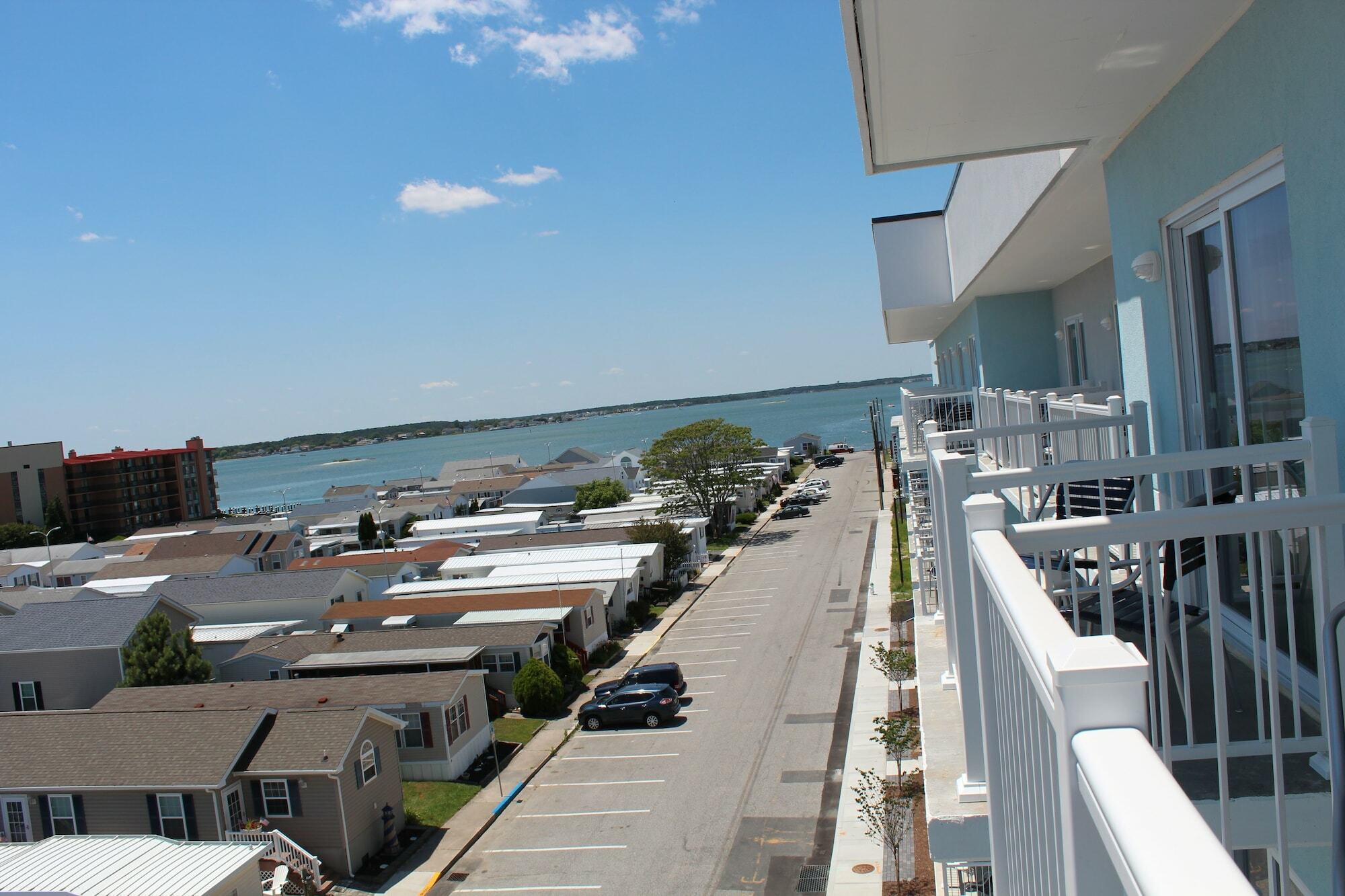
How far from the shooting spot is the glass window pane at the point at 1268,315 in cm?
395

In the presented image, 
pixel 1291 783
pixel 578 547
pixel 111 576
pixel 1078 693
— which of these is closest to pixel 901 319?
pixel 1291 783

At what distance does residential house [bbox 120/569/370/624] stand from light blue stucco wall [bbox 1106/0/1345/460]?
30764 millimetres

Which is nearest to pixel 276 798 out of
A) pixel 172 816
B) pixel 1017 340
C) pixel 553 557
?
pixel 172 816

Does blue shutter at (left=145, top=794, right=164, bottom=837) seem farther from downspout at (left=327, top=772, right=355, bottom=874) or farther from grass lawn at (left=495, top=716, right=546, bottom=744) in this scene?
grass lawn at (left=495, top=716, right=546, bottom=744)

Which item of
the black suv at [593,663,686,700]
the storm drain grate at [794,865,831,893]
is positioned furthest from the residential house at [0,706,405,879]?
the storm drain grate at [794,865,831,893]

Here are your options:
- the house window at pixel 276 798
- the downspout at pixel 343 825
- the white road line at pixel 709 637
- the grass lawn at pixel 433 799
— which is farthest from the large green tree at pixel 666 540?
the downspout at pixel 343 825

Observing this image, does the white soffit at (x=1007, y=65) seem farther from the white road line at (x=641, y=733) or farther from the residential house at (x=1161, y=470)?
the white road line at (x=641, y=733)

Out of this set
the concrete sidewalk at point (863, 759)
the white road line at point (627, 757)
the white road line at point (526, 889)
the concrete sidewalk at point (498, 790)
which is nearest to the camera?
the concrete sidewalk at point (863, 759)

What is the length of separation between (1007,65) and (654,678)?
66.1 ft

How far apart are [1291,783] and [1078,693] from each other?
254cm

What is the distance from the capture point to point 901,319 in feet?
58.2

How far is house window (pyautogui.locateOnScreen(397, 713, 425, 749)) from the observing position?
20172mm

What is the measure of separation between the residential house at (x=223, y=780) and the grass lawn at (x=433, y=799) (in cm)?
56

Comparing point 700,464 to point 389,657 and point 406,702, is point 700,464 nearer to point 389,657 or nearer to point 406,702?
point 389,657
